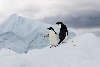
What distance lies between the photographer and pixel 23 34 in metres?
38.5

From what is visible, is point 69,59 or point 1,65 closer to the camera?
point 1,65

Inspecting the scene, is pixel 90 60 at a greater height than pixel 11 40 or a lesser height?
greater

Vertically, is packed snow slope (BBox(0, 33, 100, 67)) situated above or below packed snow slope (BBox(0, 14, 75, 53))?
above

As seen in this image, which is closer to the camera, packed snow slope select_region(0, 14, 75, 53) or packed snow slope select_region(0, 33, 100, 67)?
packed snow slope select_region(0, 33, 100, 67)

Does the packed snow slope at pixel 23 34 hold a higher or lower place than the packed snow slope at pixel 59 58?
lower

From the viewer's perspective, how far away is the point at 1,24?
40531mm

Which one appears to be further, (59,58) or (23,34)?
(23,34)

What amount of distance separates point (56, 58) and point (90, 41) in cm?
447

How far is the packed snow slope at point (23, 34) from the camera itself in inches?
1419

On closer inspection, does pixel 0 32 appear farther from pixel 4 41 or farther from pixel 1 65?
pixel 1 65

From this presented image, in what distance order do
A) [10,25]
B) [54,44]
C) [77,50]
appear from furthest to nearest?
[10,25], [54,44], [77,50]

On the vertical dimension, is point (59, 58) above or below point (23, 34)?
above

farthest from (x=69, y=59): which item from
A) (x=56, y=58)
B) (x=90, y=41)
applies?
(x=90, y=41)

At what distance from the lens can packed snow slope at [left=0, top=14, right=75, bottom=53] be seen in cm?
3603
